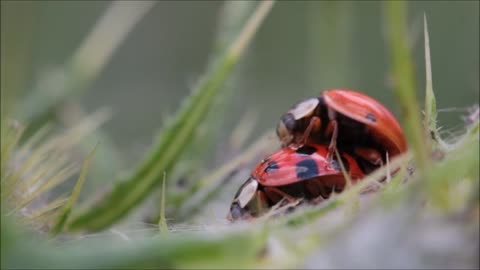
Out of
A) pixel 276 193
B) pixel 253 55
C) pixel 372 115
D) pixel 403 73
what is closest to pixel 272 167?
pixel 276 193

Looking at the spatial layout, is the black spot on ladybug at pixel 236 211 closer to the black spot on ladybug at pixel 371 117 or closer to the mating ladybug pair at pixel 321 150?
the mating ladybug pair at pixel 321 150

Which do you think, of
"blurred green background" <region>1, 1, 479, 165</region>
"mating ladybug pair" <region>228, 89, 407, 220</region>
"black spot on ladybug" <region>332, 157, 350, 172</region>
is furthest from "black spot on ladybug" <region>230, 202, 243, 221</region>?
"blurred green background" <region>1, 1, 479, 165</region>

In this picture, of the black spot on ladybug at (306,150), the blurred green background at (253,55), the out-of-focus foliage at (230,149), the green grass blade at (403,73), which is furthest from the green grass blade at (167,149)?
the green grass blade at (403,73)

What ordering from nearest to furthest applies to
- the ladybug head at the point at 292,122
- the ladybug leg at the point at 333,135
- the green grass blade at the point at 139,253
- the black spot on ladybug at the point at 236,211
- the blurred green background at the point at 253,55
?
the green grass blade at the point at 139,253 → the black spot on ladybug at the point at 236,211 → the ladybug leg at the point at 333,135 → the ladybug head at the point at 292,122 → the blurred green background at the point at 253,55

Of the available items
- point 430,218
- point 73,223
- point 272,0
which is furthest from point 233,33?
point 430,218

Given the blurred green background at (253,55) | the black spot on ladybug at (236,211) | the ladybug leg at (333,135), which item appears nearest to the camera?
the black spot on ladybug at (236,211)

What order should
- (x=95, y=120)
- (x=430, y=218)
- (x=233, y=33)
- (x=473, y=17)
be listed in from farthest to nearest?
1. (x=473, y=17)
2. (x=95, y=120)
3. (x=233, y=33)
4. (x=430, y=218)

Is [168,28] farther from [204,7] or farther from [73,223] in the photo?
[73,223]
